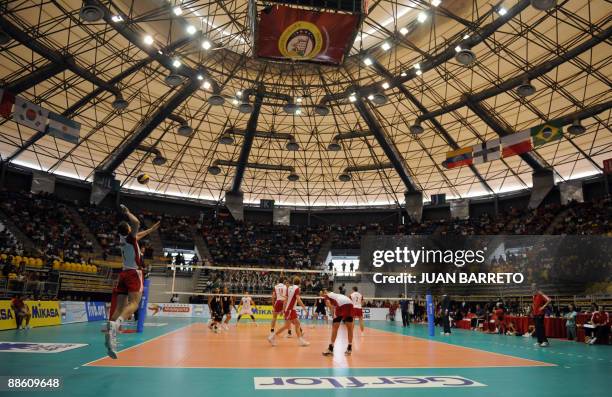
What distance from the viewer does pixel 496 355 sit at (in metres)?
12.3

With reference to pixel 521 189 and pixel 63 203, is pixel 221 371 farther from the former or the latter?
pixel 521 189

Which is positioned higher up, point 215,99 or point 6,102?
point 215,99

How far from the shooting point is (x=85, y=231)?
142 ft

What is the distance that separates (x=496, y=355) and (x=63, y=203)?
44.5 metres

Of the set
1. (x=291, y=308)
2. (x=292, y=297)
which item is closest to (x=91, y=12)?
(x=292, y=297)

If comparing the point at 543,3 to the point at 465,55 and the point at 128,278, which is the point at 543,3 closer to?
the point at 465,55

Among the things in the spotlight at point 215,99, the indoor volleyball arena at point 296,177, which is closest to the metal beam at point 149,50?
the indoor volleyball arena at point 296,177

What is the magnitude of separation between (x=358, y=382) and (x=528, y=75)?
30244 mm

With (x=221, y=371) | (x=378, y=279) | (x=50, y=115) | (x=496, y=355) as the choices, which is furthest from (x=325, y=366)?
(x=378, y=279)

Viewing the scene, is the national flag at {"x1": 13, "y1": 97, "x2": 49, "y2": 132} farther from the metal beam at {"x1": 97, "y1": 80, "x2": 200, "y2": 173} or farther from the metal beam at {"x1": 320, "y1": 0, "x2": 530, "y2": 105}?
the metal beam at {"x1": 320, "y1": 0, "x2": 530, "y2": 105}

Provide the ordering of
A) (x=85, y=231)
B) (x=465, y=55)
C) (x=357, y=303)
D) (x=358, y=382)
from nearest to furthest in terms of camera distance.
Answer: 1. (x=358, y=382)
2. (x=357, y=303)
3. (x=465, y=55)
4. (x=85, y=231)

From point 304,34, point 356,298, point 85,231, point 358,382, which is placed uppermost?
point 304,34

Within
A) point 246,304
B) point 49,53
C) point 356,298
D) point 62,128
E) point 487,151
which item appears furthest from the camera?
point 487,151

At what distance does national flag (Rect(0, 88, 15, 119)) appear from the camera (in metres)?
27.4
